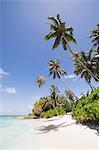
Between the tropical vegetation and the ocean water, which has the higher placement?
the tropical vegetation

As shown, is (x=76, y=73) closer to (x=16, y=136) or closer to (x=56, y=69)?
(x=56, y=69)

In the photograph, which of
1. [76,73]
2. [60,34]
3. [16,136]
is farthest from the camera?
[76,73]

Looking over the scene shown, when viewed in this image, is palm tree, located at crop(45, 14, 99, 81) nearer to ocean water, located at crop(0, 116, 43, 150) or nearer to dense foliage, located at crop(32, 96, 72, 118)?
ocean water, located at crop(0, 116, 43, 150)

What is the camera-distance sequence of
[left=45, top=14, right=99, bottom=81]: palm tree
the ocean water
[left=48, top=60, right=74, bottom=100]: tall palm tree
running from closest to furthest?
the ocean water
[left=45, top=14, right=99, bottom=81]: palm tree
[left=48, top=60, right=74, bottom=100]: tall palm tree

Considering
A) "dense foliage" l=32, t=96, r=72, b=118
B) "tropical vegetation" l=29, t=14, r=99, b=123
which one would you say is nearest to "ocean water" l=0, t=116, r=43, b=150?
"tropical vegetation" l=29, t=14, r=99, b=123

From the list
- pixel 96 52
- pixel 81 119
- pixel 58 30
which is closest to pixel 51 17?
pixel 58 30

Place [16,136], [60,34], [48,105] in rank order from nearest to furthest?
[16,136] < [60,34] < [48,105]

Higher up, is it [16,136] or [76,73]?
[76,73]

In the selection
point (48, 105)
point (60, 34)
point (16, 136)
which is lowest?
point (16, 136)

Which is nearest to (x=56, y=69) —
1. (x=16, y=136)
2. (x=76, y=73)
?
(x=76, y=73)

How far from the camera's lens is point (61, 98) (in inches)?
2223

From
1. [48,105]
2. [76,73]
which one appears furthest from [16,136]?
[48,105]

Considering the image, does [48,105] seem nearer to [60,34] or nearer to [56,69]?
[56,69]

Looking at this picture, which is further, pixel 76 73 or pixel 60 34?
pixel 76 73
